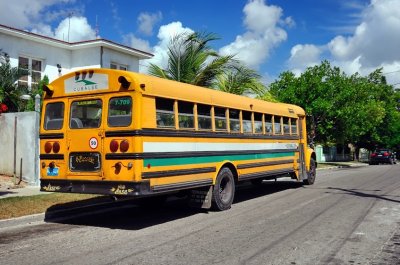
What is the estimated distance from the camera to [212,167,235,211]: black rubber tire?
9.93 meters

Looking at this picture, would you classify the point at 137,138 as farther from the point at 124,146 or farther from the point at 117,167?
the point at 117,167

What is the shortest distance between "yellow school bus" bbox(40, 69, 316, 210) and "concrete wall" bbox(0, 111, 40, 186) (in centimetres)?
537

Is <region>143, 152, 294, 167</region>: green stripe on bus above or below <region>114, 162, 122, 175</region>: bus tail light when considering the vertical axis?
above

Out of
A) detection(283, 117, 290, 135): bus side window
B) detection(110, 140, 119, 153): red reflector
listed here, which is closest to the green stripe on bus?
detection(110, 140, 119, 153): red reflector

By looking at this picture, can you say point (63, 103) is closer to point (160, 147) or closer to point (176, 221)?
point (160, 147)

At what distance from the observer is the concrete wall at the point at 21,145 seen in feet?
46.1

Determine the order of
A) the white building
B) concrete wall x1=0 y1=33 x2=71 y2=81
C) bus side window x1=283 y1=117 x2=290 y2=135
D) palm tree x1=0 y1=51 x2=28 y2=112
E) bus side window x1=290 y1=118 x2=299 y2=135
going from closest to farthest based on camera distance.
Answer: bus side window x1=283 y1=117 x2=290 y2=135 → bus side window x1=290 y1=118 x2=299 y2=135 → palm tree x1=0 y1=51 x2=28 y2=112 → concrete wall x1=0 y1=33 x2=71 y2=81 → the white building

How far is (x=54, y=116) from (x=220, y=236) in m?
4.14

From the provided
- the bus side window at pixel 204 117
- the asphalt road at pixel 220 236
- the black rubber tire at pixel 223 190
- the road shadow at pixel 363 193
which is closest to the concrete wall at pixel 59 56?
the asphalt road at pixel 220 236

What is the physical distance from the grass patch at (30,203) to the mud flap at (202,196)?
3.26 metres

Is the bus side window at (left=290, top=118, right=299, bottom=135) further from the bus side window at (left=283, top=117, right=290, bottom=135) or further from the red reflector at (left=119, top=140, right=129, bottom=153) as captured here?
the red reflector at (left=119, top=140, right=129, bottom=153)

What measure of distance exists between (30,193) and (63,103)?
451 cm

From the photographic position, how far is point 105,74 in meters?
8.32

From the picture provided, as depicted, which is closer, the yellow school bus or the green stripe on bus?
the yellow school bus
